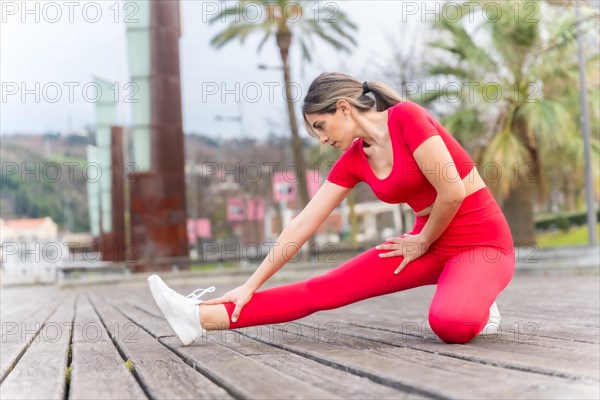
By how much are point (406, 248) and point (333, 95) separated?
775 mm

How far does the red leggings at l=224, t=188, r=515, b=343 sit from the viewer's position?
3500 mm

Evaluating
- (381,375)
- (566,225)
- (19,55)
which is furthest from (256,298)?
A: (566,225)

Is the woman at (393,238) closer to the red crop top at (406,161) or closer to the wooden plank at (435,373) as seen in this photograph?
the red crop top at (406,161)

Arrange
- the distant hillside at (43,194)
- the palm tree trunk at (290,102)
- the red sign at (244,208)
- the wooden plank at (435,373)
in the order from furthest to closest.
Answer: the red sign at (244,208) → the distant hillside at (43,194) → the palm tree trunk at (290,102) → the wooden plank at (435,373)

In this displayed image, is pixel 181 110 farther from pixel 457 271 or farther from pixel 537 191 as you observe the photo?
pixel 457 271

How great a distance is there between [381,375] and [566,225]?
31512 mm

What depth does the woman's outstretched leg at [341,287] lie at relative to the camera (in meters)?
3.72

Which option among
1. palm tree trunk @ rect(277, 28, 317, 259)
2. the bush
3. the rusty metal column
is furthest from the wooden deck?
the bush

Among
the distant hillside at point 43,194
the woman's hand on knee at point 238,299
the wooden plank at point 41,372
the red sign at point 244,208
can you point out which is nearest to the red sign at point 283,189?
the red sign at point 244,208

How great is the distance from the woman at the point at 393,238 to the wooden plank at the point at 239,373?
0.61ft

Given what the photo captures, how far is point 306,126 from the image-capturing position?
12.1 feet

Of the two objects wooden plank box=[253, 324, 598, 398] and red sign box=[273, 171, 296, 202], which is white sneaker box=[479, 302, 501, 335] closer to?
wooden plank box=[253, 324, 598, 398]

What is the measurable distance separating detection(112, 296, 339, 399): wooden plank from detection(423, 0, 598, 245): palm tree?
16.6 meters

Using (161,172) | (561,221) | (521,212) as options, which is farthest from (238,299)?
(561,221)
